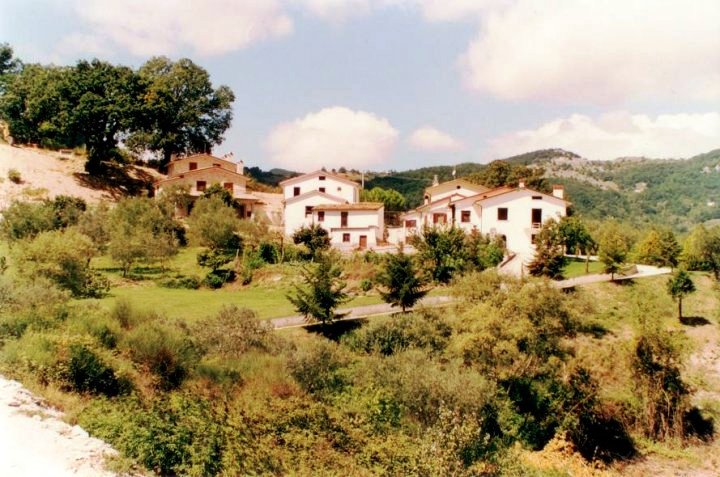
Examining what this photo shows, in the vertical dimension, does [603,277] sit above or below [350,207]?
below

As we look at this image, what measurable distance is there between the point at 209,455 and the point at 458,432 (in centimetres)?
577

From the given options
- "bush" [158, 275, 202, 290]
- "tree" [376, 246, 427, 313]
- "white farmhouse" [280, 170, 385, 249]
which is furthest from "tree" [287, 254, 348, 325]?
"white farmhouse" [280, 170, 385, 249]

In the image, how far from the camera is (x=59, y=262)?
25.0m

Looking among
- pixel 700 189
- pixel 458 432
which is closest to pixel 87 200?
pixel 458 432

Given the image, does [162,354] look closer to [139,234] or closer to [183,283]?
[183,283]

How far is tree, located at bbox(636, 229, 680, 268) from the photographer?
35906 mm

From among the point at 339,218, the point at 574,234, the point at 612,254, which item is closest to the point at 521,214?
the point at 574,234

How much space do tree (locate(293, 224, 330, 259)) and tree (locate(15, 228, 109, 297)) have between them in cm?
1472

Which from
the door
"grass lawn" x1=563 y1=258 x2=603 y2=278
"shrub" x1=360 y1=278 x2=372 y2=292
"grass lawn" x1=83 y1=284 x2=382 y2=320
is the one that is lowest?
"grass lawn" x1=83 y1=284 x2=382 y2=320

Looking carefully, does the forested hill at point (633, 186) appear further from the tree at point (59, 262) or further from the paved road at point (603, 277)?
the tree at point (59, 262)

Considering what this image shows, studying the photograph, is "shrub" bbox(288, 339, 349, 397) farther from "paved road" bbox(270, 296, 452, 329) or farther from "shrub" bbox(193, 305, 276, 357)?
"paved road" bbox(270, 296, 452, 329)

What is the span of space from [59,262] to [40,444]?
1878cm

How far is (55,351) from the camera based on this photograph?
1304 cm

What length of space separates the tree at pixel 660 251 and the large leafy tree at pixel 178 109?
45.6 metres
